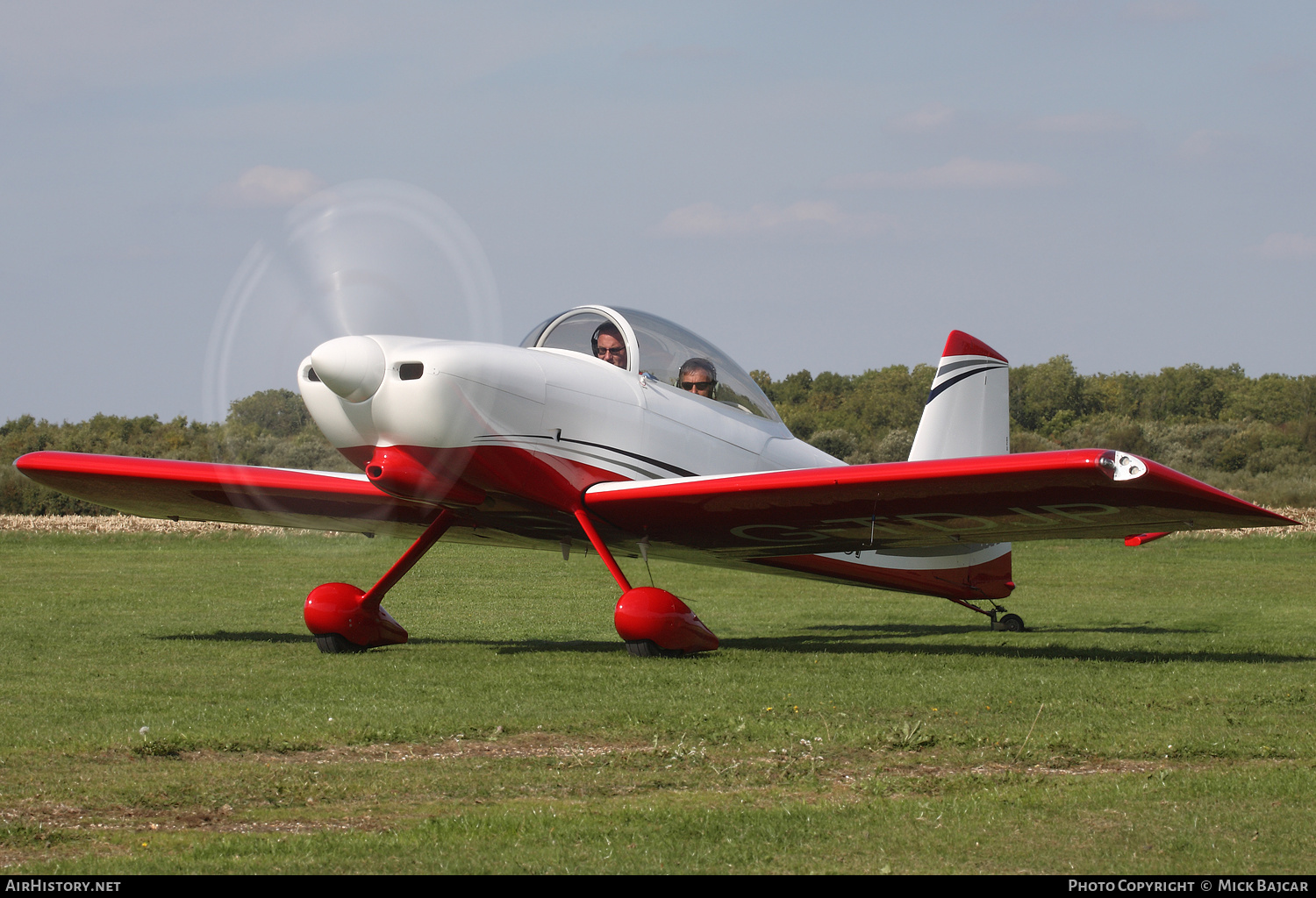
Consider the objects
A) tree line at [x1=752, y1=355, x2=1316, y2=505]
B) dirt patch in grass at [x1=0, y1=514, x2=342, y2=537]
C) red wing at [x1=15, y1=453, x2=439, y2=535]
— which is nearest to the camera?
red wing at [x1=15, y1=453, x2=439, y2=535]

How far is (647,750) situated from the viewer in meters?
5.68

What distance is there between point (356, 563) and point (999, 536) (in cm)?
1566

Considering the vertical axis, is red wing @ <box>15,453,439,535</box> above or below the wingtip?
below

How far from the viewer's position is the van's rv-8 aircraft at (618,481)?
28.1 ft

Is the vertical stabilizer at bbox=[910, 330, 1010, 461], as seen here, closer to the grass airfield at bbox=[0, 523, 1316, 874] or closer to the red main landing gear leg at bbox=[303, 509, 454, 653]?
the grass airfield at bbox=[0, 523, 1316, 874]

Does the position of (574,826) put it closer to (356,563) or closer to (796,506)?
(796,506)

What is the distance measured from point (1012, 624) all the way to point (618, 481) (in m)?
5.51

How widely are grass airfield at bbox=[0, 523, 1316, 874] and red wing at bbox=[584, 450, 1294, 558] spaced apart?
1.06 m

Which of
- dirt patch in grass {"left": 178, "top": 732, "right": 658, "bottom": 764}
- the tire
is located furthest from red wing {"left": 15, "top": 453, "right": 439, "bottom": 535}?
the tire

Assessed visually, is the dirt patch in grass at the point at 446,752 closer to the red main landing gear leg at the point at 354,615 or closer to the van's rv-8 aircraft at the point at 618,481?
the van's rv-8 aircraft at the point at 618,481

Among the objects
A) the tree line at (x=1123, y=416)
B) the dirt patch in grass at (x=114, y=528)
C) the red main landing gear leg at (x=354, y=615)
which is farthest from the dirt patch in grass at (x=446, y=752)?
the tree line at (x=1123, y=416)

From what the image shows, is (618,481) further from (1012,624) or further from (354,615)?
(1012,624)

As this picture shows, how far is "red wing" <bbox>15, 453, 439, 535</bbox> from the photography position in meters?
10.9

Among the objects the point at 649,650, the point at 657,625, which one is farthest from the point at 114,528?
the point at 657,625
